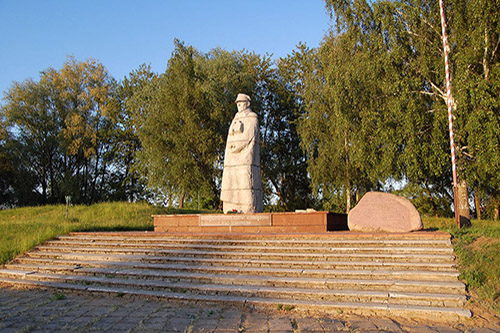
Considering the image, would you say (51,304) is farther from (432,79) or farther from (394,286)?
(432,79)

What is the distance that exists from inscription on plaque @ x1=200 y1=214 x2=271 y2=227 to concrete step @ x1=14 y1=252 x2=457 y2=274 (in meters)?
3.65

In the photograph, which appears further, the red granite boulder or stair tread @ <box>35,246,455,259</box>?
the red granite boulder

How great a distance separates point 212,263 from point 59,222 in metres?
10.9

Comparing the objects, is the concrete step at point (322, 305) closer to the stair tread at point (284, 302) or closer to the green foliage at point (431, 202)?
the stair tread at point (284, 302)

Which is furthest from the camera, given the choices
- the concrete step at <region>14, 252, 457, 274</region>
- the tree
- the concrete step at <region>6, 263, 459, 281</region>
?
the tree

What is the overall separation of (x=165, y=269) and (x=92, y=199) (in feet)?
88.3

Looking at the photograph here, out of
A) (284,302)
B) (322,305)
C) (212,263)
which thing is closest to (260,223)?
(212,263)

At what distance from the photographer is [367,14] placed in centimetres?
1928

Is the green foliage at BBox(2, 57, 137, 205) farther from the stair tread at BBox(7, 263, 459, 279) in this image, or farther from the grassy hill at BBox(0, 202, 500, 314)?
the stair tread at BBox(7, 263, 459, 279)

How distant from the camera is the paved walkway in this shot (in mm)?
5465

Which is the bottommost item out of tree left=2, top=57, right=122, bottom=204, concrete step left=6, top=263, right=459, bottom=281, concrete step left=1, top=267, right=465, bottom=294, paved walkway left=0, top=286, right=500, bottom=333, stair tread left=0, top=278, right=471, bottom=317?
paved walkway left=0, top=286, right=500, bottom=333

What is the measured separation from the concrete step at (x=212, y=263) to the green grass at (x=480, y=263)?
1.07ft

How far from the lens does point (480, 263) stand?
7574 mm

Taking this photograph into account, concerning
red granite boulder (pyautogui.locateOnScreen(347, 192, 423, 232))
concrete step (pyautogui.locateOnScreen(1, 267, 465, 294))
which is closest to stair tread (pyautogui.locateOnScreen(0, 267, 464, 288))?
concrete step (pyautogui.locateOnScreen(1, 267, 465, 294))
